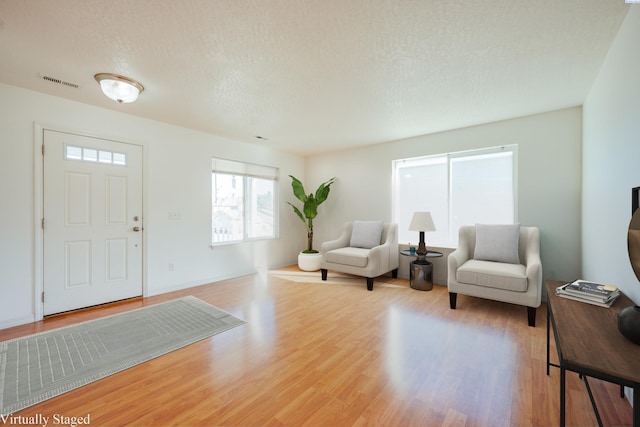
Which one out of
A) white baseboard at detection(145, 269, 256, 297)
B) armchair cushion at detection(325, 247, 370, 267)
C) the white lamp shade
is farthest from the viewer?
armchair cushion at detection(325, 247, 370, 267)

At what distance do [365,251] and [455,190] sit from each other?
1656mm

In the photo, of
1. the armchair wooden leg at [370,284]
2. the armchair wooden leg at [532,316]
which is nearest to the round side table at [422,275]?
the armchair wooden leg at [370,284]

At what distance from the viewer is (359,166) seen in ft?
16.4

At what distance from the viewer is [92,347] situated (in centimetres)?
219

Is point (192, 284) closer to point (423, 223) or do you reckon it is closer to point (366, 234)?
point (366, 234)

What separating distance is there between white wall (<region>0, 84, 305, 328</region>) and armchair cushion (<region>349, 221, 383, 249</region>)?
1609 mm

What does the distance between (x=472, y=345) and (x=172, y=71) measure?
3.50 metres

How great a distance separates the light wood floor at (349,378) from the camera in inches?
57.9

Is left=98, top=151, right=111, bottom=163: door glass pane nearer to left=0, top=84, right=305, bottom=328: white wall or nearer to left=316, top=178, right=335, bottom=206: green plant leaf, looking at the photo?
left=0, top=84, right=305, bottom=328: white wall

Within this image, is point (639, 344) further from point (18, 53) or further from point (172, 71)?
point (18, 53)

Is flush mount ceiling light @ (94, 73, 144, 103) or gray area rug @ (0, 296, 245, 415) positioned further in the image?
flush mount ceiling light @ (94, 73, 144, 103)

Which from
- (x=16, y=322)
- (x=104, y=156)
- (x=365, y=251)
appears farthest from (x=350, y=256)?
(x=16, y=322)

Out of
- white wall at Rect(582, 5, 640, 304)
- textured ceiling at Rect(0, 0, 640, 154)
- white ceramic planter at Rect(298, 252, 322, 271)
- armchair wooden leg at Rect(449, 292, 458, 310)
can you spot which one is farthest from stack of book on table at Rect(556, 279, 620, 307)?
white ceramic planter at Rect(298, 252, 322, 271)

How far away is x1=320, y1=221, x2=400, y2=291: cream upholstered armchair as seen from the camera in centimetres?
383
